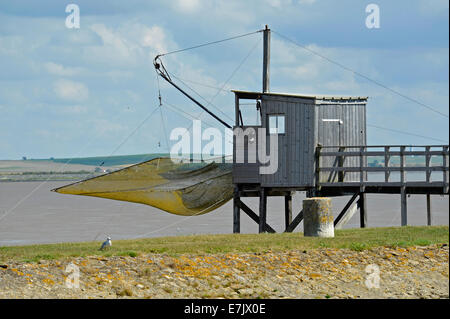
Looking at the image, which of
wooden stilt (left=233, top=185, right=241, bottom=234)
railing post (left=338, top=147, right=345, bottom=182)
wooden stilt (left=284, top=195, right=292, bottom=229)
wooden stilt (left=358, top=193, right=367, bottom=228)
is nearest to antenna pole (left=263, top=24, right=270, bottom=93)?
railing post (left=338, top=147, right=345, bottom=182)

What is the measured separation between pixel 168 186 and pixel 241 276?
13.2 meters

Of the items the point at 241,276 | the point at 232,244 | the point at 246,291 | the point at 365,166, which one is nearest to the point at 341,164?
the point at 365,166

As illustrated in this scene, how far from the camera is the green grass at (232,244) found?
20656mm

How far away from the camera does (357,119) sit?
33750 mm

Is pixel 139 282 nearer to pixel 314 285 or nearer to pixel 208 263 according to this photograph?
pixel 208 263

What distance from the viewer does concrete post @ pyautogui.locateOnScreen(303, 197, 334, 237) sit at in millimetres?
24219

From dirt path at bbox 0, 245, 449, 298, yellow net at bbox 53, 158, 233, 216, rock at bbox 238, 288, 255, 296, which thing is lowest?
rock at bbox 238, 288, 255, 296

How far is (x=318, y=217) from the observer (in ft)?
79.6

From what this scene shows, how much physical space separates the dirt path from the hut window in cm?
1105

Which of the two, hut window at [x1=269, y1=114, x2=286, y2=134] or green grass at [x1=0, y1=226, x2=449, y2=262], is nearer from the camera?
green grass at [x1=0, y1=226, x2=449, y2=262]

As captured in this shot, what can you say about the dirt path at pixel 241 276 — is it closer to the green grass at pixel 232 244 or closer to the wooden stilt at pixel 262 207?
the green grass at pixel 232 244

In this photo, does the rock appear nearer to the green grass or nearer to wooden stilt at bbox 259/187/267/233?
the green grass

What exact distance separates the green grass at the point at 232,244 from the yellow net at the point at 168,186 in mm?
6748

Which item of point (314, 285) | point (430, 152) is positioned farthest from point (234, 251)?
point (430, 152)
